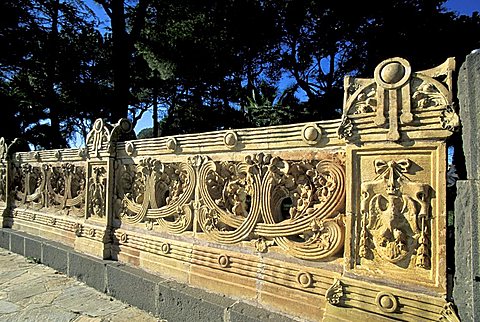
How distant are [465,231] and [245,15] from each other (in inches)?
434

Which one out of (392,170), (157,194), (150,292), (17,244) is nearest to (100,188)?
(157,194)

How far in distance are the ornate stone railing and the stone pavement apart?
47cm

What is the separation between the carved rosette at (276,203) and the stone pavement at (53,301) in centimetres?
124

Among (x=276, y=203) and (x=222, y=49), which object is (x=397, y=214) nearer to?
(x=276, y=203)

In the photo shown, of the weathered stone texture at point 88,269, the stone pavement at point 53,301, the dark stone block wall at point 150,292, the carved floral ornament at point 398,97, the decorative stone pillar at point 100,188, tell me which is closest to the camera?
the carved floral ornament at point 398,97

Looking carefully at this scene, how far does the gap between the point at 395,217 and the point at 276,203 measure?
0.91 meters

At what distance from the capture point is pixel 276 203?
2.62 m

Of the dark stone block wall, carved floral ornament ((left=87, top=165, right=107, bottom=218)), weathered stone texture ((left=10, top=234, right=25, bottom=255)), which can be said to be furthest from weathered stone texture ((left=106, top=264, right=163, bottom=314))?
weathered stone texture ((left=10, top=234, right=25, bottom=255))

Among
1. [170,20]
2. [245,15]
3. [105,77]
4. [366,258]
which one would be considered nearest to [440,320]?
[366,258]

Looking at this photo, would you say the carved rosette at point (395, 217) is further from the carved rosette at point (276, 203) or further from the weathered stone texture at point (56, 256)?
the weathered stone texture at point (56, 256)

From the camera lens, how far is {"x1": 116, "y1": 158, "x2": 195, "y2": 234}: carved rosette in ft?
10.5

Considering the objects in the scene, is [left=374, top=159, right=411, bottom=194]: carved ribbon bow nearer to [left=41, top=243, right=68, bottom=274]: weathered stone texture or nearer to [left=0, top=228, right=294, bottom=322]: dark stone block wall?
[left=0, top=228, right=294, bottom=322]: dark stone block wall

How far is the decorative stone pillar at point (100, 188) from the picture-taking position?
3975mm

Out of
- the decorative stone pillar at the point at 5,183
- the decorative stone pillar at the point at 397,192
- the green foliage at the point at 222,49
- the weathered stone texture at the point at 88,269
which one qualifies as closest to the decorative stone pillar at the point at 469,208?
the decorative stone pillar at the point at 397,192
